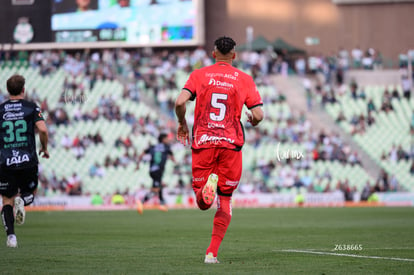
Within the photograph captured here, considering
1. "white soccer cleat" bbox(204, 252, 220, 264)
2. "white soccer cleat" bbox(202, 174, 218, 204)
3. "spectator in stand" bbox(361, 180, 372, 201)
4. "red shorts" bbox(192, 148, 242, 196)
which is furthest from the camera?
"spectator in stand" bbox(361, 180, 372, 201)

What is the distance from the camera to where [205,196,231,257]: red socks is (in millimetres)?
8805

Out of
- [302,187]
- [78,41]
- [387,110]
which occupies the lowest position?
[302,187]

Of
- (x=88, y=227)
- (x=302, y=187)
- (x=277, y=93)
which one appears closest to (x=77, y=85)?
(x=277, y=93)

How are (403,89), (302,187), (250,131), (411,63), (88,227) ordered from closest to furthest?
(88,227)
(302,187)
(250,131)
(403,89)
(411,63)

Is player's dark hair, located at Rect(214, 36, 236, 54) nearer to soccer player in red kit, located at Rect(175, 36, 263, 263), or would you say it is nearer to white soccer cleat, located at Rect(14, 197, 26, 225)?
soccer player in red kit, located at Rect(175, 36, 263, 263)

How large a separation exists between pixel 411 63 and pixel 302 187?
11732mm

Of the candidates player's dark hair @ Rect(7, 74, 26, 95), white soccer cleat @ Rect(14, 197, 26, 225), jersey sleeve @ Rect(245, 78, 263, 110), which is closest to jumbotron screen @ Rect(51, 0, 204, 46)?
player's dark hair @ Rect(7, 74, 26, 95)

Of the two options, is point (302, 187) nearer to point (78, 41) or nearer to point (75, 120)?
point (75, 120)

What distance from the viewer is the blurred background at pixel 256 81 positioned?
33.9 m

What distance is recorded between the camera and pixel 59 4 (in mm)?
37594

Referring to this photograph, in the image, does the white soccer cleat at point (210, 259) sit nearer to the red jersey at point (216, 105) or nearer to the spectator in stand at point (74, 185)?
the red jersey at point (216, 105)

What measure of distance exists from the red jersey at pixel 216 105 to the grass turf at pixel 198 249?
1272 mm

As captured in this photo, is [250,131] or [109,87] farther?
[109,87]

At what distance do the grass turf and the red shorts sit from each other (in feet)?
2.60
